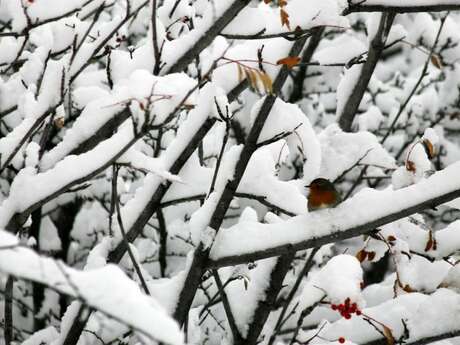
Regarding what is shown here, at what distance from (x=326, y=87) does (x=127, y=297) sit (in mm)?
4474

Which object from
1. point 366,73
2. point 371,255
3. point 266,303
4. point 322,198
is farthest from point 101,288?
point 366,73

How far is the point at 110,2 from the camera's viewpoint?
2.30 meters

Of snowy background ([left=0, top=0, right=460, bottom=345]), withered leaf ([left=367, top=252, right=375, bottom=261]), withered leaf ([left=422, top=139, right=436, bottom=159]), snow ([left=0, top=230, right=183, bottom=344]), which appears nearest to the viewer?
snow ([left=0, top=230, right=183, bottom=344])

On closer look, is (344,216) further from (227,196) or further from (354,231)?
(227,196)

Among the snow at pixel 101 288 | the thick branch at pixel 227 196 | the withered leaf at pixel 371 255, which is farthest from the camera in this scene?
the withered leaf at pixel 371 255

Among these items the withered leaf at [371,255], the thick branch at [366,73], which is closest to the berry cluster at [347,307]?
the withered leaf at [371,255]

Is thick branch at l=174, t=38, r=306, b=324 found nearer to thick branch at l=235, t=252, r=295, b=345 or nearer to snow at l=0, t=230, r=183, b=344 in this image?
thick branch at l=235, t=252, r=295, b=345

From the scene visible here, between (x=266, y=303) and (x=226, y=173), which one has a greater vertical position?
(x=226, y=173)

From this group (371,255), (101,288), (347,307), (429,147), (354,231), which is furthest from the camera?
(371,255)

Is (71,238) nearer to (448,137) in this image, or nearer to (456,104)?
(456,104)

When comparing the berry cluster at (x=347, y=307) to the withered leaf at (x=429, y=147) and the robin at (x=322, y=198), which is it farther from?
the withered leaf at (x=429, y=147)

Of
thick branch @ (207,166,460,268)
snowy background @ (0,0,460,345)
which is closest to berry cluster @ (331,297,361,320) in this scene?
snowy background @ (0,0,460,345)

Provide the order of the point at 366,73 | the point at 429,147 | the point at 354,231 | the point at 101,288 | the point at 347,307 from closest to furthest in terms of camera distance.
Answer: the point at 101,288 < the point at 354,231 < the point at 347,307 < the point at 429,147 < the point at 366,73

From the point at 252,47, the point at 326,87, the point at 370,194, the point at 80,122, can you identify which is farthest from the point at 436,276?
the point at 326,87
